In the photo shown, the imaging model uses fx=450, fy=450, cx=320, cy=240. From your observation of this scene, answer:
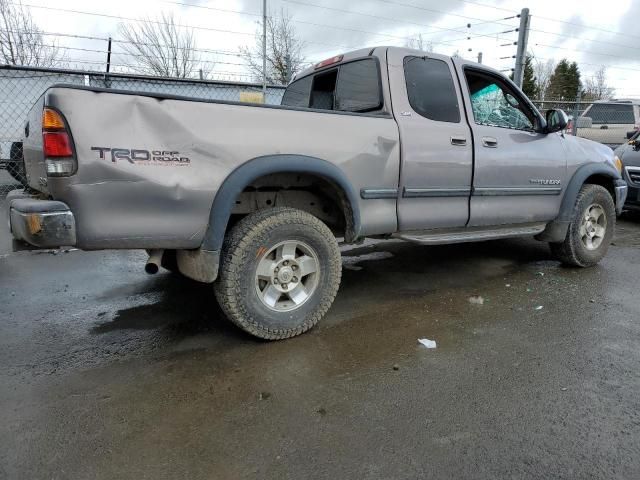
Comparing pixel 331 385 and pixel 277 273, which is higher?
pixel 277 273

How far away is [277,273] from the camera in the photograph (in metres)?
3.16

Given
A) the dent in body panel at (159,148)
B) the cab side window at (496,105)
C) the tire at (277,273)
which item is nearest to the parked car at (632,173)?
the cab side window at (496,105)

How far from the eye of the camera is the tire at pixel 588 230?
4.86 metres

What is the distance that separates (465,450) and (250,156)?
2031 mm

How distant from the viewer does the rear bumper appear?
242 cm

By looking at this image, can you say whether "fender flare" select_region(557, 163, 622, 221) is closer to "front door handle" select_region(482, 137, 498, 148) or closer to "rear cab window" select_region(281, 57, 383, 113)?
"front door handle" select_region(482, 137, 498, 148)

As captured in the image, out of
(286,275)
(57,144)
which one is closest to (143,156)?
(57,144)

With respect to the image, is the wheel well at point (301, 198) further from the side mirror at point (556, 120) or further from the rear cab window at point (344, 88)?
the side mirror at point (556, 120)

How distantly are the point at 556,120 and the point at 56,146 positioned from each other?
170 inches

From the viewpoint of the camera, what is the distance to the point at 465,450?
210cm

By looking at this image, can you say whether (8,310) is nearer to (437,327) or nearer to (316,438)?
(316,438)

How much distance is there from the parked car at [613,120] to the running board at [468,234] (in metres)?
8.14

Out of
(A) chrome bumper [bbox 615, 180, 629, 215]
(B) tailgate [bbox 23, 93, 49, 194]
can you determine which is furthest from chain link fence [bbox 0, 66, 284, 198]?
(A) chrome bumper [bbox 615, 180, 629, 215]

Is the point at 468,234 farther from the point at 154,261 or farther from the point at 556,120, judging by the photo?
the point at 154,261
